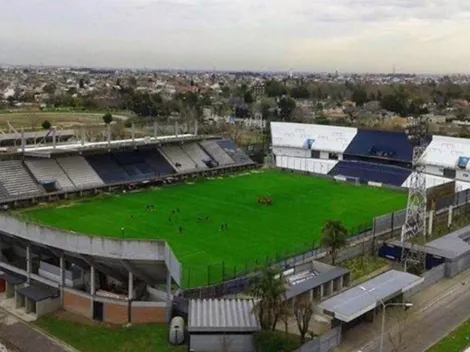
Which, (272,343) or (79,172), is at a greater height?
(79,172)

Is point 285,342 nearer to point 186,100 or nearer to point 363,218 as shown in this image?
point 363,218

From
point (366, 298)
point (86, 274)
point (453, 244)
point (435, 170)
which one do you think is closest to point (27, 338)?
point (86, 274)

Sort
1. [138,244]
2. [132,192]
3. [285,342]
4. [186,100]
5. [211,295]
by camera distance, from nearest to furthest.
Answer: [285,342] → [138,244] → [211,295] → [132,192] → [186,100]

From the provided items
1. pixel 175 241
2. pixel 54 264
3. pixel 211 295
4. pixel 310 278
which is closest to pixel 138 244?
pixel 211 295

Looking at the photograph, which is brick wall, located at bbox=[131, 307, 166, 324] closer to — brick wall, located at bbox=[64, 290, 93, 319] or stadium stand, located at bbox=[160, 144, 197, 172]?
brick wall, located at bbox=[64, 290, 93, 319]

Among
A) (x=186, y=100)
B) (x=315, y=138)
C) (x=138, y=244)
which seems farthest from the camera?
(x=186, y=100)

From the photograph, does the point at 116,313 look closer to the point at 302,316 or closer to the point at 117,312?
the point at 117,312
